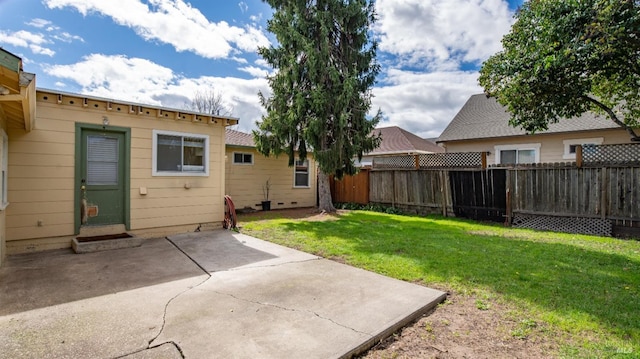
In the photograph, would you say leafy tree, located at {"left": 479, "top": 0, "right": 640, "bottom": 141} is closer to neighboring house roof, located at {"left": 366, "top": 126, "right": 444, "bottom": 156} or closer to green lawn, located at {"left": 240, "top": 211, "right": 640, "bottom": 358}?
green lawn, located at {"left": 240, "top": 211, "right": 640, "bottom": 358}

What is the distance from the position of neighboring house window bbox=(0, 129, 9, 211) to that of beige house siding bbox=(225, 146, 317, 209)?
610 cm

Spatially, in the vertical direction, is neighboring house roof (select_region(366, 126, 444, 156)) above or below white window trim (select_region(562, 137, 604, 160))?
above

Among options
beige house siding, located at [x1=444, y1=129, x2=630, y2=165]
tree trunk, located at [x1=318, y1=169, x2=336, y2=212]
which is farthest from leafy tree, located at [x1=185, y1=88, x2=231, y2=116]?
beige house siding, located at [x1=444, y1=129, x2=630, y2=165]

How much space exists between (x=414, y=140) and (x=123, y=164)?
19.7 meters

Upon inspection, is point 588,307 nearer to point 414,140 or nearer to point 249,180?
point 249,180

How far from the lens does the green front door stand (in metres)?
5.77

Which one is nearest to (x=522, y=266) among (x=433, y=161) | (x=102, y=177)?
(x=433, y=161)

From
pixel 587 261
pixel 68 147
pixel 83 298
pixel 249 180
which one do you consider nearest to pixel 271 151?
pixel 249 180

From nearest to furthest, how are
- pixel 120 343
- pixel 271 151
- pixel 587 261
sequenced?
pixel 120 343 < pixel 587 261 < pixel 271 151

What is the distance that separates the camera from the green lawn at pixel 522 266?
107 inches

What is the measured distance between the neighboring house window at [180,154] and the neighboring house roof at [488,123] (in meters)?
10.2

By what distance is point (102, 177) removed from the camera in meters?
5.98

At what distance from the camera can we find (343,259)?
4898mm

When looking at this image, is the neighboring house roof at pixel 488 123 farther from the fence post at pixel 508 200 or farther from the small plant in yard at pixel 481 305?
the small plant in yard at pixel 481 305
